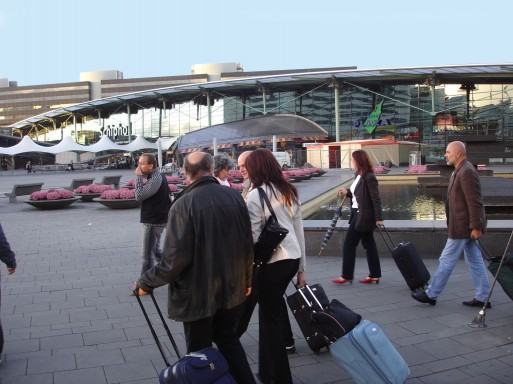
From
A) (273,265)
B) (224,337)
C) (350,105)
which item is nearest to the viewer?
(224,337)

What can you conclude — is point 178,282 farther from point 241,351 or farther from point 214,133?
point 214,133

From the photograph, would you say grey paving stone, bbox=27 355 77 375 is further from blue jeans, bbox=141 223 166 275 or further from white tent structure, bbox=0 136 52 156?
white tent structure, bbox=0 136 52 156

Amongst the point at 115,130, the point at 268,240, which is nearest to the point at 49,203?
the point at 268,240

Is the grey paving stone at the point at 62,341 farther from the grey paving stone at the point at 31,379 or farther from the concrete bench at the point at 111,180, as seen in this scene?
the concrete bench at the point at 111,180

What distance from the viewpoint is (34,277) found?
25.0 ft

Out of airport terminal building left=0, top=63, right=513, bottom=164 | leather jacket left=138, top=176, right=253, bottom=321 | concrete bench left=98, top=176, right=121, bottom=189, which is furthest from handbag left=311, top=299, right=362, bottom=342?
airport terminal building left=0, top=63, right=513, bottom=164

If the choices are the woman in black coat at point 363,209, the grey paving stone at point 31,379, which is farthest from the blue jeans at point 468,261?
the grey paving stone at point 31,379

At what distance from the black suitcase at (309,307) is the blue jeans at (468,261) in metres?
1.75

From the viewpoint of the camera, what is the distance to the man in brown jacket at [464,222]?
16.9ft

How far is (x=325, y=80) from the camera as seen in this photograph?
56.7 m

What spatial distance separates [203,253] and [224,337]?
1.94 ft

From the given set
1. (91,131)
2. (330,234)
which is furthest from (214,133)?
(330,234)

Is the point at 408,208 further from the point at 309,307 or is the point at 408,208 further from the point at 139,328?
the point at 309,307

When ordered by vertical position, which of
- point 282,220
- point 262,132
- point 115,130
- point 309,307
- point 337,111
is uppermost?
point 337,111
